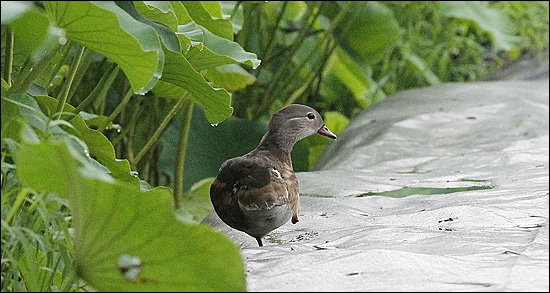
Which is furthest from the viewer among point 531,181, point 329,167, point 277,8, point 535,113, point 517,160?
point 277,8

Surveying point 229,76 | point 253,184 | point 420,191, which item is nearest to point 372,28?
point 229,76

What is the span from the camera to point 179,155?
2.62 m

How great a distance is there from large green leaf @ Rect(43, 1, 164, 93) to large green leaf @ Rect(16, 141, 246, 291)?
251mm

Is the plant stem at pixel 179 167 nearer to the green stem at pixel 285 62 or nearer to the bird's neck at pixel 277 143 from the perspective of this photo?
the green stem at pixel 285 62

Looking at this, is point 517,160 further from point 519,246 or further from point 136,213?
point 136,213

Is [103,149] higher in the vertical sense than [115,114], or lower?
higher

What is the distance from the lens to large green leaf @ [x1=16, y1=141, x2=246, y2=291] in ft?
2.96

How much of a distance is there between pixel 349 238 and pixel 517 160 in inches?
48.3

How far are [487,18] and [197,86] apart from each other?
2.75 meters

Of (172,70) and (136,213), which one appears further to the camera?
(172,70)

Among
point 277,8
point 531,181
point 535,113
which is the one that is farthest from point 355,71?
point 531,181

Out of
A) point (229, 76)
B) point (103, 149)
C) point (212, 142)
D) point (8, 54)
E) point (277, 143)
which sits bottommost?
point (212, 142)

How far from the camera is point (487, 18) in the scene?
3791mm

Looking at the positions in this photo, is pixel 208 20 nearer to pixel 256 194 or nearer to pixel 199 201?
pixel 256 194
